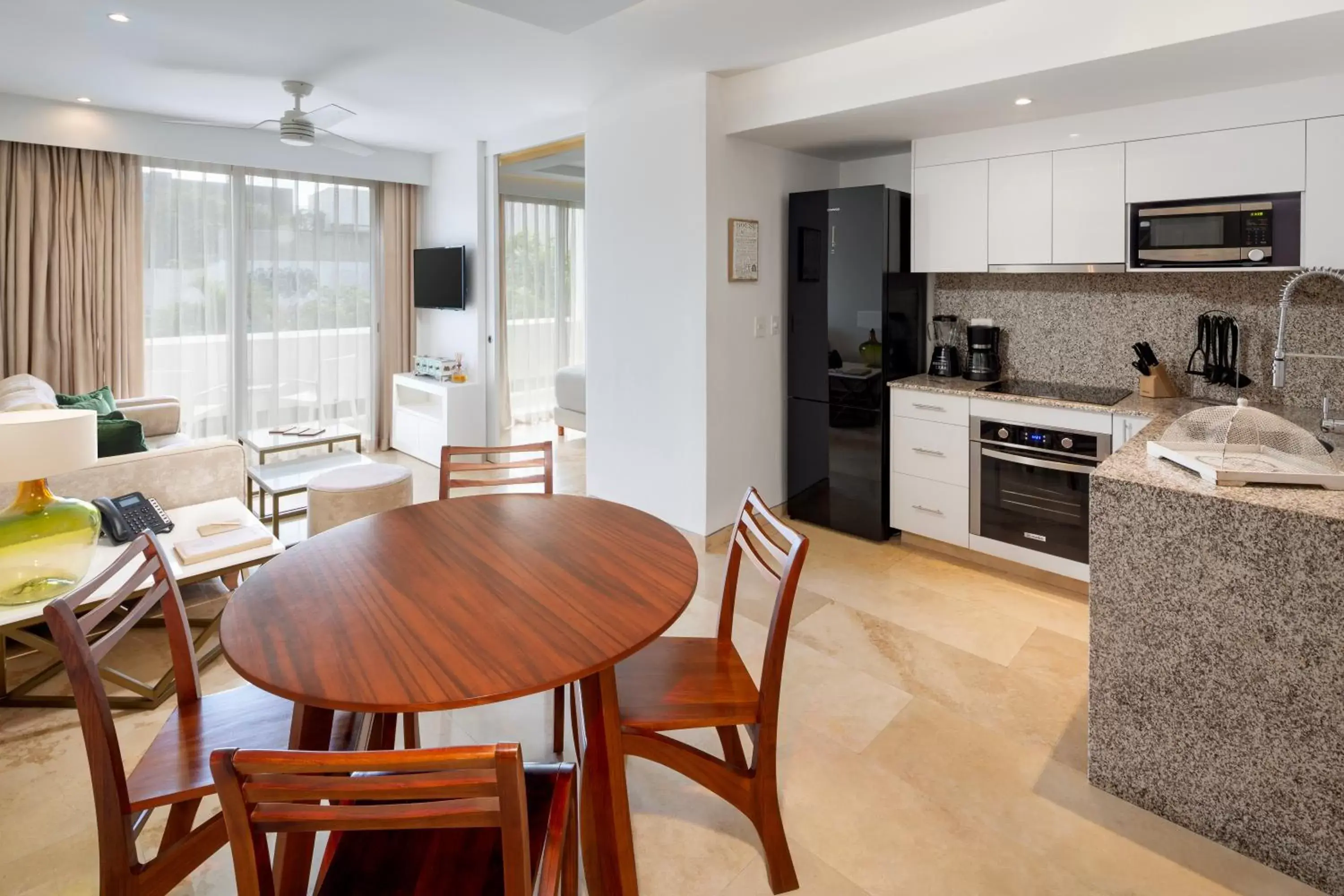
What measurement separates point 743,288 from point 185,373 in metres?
4.23

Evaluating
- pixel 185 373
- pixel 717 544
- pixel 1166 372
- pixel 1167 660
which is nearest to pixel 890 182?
pixel 1166 372

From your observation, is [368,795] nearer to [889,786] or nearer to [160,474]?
[889,786]

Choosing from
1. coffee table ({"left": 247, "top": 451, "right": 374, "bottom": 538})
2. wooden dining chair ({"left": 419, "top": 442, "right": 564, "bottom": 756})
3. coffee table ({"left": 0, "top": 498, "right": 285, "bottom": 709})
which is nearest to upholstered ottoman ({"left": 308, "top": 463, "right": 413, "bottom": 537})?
coffee table ({"left": 247, "top": 451, "right": 374, "bottom": 538})

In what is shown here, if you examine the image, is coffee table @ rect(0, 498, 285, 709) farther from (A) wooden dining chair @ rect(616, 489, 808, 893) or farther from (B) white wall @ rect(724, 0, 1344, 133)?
(B) white wall @ rect(724, 0, 1344, 133)

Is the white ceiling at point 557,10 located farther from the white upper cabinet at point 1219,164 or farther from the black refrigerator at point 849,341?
the white upper cabinet at point 1219,164

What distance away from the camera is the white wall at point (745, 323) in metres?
3.84

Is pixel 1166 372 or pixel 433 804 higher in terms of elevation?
pixel 1166 372

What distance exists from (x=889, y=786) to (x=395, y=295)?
5.66 metres

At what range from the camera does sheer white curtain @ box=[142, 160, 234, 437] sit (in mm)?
5316

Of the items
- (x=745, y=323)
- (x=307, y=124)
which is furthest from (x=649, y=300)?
(x=307, y=124)

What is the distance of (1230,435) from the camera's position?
6.47 ft

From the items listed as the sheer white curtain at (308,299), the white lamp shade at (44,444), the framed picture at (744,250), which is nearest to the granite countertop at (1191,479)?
the framed picture at (744,250)

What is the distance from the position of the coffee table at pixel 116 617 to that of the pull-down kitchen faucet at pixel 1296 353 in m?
3.59

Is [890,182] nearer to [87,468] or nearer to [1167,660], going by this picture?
[1167,660]
